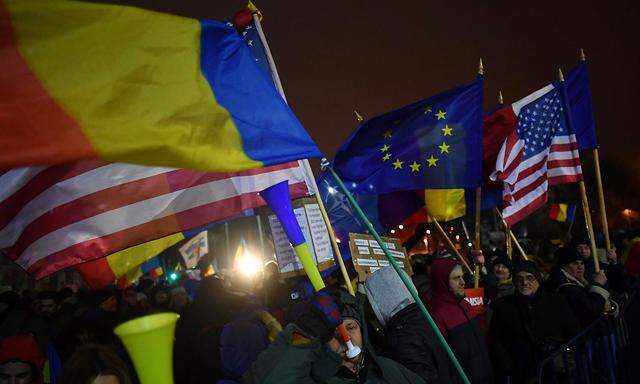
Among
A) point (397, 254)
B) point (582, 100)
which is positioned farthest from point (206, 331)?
point (582, 100)

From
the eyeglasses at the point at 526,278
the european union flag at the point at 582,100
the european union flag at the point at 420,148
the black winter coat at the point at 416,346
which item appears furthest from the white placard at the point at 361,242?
the european union flag at the point at 582,100

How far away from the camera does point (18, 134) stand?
262 cm

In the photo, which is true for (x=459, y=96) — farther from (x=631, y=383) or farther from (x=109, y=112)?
(x=109, y=112)

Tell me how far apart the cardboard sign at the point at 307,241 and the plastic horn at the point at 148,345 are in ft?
13.2

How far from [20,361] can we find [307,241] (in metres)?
3.07

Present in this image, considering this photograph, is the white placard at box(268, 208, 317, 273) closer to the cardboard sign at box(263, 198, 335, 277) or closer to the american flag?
the cardboard sign at box(263, 198, 335, 277)

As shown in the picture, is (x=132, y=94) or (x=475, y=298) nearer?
(x=132, y=94)

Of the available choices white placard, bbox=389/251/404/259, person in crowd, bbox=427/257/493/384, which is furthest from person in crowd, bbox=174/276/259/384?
white placard, bbox=389/251/404/259

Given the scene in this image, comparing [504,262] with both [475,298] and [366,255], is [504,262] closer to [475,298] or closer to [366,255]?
[475,298]

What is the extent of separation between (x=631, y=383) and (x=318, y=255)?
434 cm

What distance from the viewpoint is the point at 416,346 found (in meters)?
3.92

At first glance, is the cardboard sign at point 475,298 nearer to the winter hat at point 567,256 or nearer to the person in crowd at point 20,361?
the winter hat at point 567,256

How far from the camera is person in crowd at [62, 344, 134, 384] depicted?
113 inches

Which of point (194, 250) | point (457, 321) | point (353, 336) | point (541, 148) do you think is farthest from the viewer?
point (194, 250)
